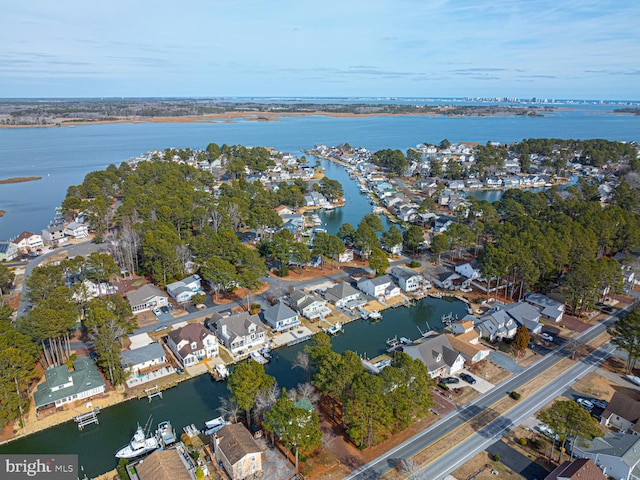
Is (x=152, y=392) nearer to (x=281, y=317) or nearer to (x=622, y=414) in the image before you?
(x=281, y=317)

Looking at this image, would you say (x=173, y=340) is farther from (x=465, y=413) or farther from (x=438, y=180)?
(x=438, y=180)

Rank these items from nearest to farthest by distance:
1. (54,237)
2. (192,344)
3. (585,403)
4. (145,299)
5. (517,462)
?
(517,462) → (585,403) → (192,344) → (145,299) → (54,237)

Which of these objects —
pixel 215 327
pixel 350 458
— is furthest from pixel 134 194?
pixel 350 458

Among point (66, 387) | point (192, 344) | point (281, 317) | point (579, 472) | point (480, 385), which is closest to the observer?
point (579, 472)

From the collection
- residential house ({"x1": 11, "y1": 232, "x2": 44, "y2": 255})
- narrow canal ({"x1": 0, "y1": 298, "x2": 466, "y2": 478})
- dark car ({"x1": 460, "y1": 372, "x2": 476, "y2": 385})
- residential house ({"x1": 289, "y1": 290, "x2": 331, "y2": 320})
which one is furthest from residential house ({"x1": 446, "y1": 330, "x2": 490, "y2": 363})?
residential house ({"x1": 11, "y1": 232, "x2": 44, "y2": 255})

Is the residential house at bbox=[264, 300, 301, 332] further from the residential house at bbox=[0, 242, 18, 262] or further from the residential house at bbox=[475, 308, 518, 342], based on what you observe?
the residential house at bbox=[0, 242, 18, 262]

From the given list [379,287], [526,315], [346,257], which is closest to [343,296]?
[379,287]

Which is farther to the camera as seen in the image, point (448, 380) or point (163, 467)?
point (448, 380)
